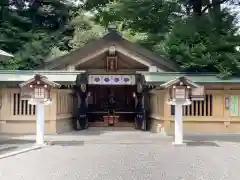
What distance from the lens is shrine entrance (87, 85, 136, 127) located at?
23.3 m

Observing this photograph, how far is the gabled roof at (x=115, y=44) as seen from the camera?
63.7ft

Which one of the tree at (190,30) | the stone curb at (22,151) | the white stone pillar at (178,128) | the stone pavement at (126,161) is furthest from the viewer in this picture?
the tree at (190,30)

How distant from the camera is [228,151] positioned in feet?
41.2

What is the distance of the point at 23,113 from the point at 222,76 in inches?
368

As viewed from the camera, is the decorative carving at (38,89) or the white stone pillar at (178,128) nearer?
the decorative carving at (38,89)

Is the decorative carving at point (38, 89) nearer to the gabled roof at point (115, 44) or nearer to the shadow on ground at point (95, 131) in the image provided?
the shadow on ground at point (95, 131)

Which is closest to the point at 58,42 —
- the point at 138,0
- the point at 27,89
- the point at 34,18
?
the point at 34,18

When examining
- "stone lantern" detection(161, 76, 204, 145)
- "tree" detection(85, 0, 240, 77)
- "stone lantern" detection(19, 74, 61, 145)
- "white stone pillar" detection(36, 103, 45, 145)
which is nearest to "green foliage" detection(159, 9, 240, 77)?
"tree" detection(85, 0, 240, 77)

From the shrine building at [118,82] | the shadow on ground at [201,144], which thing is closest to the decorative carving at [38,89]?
the shrine building at [118,82]

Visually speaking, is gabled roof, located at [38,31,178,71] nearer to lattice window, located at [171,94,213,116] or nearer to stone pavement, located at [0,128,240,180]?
lattice window, located at [171,94,213,116]

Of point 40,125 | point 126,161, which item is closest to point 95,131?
point 40,125

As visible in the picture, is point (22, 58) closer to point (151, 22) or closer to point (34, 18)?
point (34, 18)

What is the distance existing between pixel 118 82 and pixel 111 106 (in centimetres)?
387

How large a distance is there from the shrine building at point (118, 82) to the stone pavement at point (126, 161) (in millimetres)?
3019
